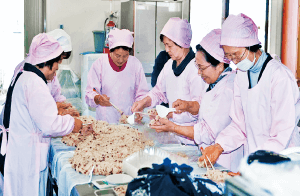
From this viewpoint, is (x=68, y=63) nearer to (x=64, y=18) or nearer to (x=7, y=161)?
(x=64, y=18)

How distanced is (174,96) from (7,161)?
1.44 meters

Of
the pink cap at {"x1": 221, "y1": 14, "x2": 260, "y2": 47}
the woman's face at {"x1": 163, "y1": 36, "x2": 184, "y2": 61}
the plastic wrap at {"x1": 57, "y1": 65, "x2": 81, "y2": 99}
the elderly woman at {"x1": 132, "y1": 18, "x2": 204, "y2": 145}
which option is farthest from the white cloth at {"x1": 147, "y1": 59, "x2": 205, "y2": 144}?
the plastic wrap at {"x1": 57, "y1": 65, "x2": 81, "y2": 99}

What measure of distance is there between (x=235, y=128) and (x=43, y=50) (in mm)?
1363

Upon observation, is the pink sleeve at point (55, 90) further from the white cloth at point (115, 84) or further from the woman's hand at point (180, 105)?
the woman's hand at point (180, 105)

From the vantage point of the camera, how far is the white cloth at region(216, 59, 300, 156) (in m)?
1.79

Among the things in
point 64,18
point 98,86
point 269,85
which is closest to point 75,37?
point 64,18

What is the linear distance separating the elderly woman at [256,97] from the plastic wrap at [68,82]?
3.74 metres

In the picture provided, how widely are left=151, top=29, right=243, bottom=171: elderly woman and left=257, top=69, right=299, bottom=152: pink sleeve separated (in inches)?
15.3

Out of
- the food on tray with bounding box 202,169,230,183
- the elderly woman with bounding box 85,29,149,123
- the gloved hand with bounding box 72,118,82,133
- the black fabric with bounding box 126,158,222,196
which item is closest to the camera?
the black fabric with bounding box 126,158,222,196

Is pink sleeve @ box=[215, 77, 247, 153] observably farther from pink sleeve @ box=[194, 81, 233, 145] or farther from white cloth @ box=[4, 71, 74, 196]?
white cloth @ box=[4, 71, 74, 196]

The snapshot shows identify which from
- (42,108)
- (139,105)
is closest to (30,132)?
(42,108)

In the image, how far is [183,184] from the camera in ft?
3.75

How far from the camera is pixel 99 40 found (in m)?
5.25

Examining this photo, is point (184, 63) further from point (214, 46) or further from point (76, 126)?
point (76, 126)
